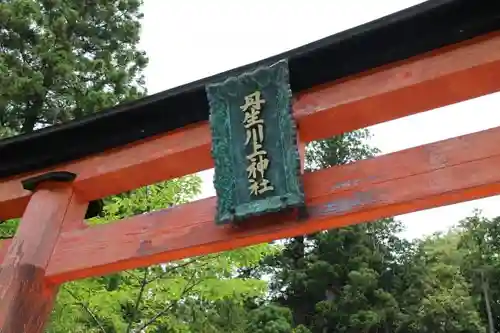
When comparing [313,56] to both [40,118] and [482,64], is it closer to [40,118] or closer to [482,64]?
[482,64]

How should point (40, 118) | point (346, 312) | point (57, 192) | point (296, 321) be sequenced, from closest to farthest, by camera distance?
point (57, 192)
point (40, 118)
point (346, 312)
point (296, 321)

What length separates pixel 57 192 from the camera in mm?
3646

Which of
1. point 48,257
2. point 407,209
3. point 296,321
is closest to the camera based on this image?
point 407,209

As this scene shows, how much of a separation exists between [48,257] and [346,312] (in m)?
15.8

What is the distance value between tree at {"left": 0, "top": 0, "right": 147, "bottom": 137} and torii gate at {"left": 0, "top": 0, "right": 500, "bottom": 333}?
501 centimetres

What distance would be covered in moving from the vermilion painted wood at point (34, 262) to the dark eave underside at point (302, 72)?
352mm

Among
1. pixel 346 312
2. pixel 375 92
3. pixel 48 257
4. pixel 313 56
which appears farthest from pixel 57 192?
pixel 346 312

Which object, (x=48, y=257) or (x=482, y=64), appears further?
(x=48, y=257)

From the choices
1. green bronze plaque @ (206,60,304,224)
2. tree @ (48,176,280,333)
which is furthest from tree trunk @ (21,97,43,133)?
green bronze plaque @ (206,60,304,224)

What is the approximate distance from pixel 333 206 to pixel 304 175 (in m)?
0.25

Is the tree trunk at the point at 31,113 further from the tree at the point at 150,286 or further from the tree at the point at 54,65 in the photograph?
the tree at the point at 150,286

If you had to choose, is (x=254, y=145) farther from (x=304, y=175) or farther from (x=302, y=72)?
(x=302, y=72)

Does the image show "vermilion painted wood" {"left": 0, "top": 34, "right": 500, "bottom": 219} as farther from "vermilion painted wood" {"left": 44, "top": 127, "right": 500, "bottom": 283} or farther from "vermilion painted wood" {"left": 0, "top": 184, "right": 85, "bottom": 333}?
"vermilion painted wood" {"left": 44, "top": 127, "right": 500, "bottom": 283}

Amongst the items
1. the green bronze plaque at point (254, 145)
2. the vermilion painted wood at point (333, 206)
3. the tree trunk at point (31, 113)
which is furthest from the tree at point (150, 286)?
the tree trunk at point (31, 113)
